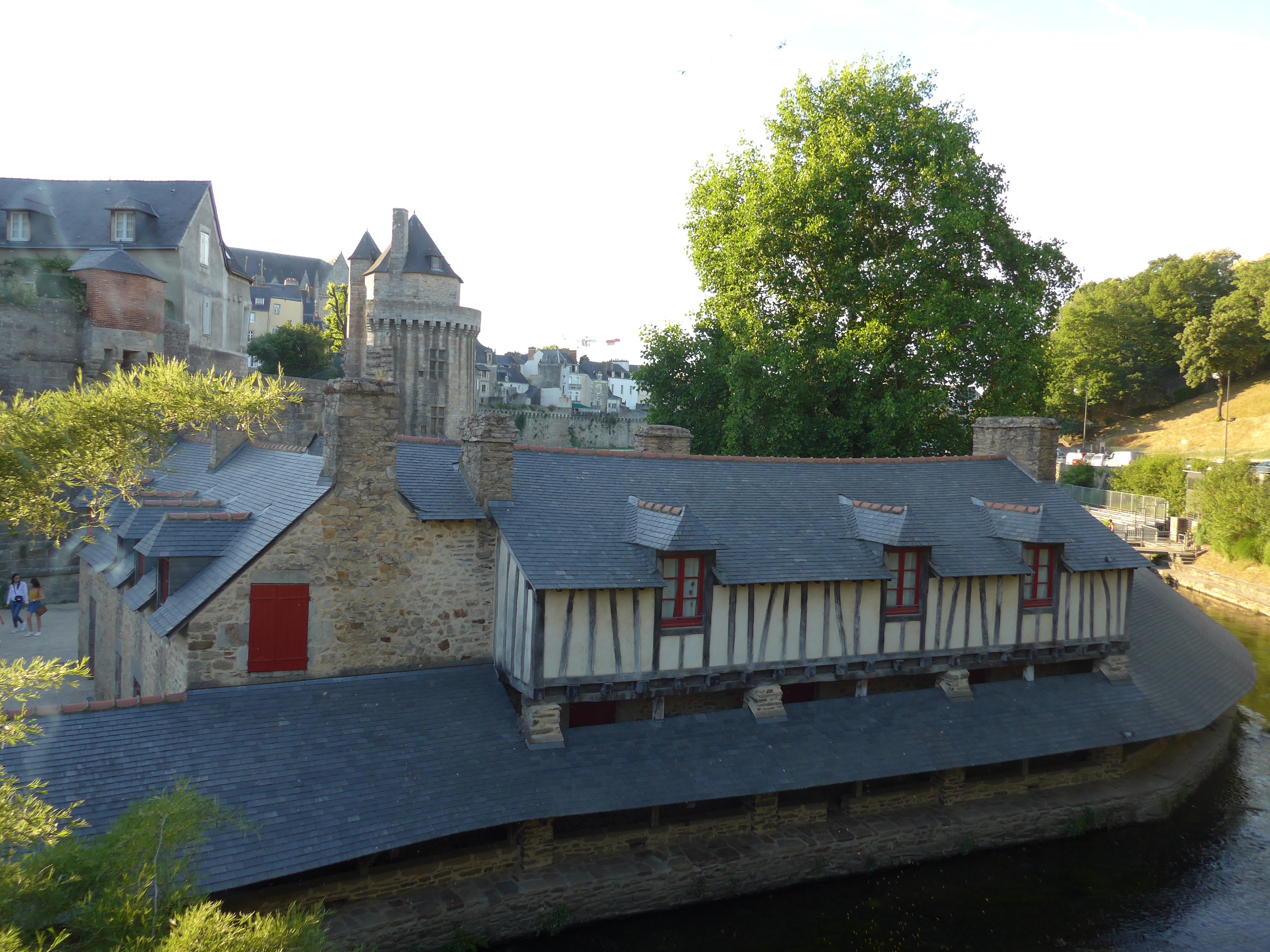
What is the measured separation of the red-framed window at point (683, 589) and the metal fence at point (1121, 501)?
29.5 metres

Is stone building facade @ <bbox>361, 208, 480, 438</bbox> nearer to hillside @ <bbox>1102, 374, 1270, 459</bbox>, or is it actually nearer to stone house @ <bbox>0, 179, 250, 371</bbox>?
stone house @ <bbox>0, 179, 250, 371</bbox>

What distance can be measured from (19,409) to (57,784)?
12.6 ft

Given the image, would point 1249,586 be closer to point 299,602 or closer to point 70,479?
point 299,602

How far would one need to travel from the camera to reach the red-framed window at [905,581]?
12.5 metres

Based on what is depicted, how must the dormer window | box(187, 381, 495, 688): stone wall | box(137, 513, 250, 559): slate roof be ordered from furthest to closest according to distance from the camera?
the dormer window
box(137, 513, 250, 559): slate roof
box(187, 381, 495, 688): stone wall

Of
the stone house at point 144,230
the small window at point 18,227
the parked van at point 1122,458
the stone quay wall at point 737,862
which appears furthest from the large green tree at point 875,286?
the parked van at point 1122,458

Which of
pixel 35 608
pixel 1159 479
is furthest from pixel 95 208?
pixel 1159 479

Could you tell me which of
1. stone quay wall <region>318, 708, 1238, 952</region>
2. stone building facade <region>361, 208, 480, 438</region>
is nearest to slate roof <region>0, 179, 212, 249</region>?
stone building facade <region>361, 208, 480, 438</region>

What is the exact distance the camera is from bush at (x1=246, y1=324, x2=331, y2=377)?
3831cm

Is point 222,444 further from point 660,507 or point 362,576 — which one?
point 660,507

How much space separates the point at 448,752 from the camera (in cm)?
991

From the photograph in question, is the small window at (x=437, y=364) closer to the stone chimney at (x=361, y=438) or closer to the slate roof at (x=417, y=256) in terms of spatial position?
the slate roof at (x=417, y=256)

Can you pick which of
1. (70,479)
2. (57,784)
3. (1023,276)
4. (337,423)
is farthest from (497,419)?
(1023,276)

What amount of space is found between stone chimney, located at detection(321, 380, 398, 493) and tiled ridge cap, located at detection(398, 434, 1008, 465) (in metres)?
1.06
